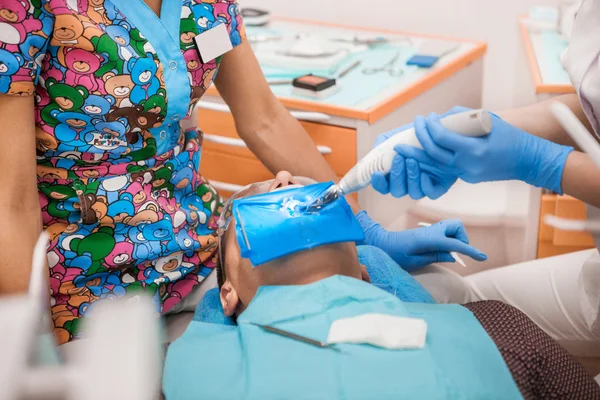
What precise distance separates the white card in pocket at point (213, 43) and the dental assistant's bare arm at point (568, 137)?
0.70m

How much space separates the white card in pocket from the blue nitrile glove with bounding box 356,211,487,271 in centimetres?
61

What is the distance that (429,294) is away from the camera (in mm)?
1587

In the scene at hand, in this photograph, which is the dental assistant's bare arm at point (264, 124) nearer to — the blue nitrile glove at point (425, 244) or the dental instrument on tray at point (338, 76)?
the blue nitrile glove at point (425, 244)

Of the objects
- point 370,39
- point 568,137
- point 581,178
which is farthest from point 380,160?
point 370,39

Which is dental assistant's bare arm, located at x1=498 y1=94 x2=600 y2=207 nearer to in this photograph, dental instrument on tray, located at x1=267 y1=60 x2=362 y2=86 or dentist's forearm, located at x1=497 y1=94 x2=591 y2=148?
dentist's forearm, located at x1=497 y1=94 x2=591 y2=148

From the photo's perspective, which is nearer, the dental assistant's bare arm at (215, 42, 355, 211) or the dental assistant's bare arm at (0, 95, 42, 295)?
the dental assistant's bare arm at (0, 95, 42, 295)

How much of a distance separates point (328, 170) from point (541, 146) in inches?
23.4

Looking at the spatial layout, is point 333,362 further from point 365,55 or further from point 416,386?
point 365,55

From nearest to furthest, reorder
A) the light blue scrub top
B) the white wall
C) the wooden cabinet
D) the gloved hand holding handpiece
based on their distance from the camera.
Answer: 1. the light blue scrub top
2. the gloved hand holding handpiece
3. the wooden cabinet
4. the white wall

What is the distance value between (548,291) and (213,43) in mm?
1031

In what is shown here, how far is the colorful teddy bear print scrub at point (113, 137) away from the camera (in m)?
1.35

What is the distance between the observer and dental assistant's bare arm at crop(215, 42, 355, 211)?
1.75 meters

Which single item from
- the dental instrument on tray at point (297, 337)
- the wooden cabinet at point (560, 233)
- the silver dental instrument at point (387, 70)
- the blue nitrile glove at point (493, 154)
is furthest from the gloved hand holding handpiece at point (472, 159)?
the silver dental instrument at point (387, 70)

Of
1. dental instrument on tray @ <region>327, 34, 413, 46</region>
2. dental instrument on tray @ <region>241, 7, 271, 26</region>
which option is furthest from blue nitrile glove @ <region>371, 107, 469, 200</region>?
dental instrument on tray @ <region>241, 7, 271, 26</region>
